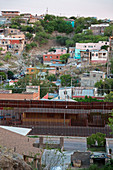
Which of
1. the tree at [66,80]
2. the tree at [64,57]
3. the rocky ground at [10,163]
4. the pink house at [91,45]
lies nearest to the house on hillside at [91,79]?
the tree at [66,80]

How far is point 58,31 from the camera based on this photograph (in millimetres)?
42062

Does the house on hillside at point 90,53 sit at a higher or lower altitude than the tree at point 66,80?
higher

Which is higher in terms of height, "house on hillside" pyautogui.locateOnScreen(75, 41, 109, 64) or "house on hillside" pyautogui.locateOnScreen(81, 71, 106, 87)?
"house on hillside" pyautogui.locateOnScreen(75, 41, 109, 64)

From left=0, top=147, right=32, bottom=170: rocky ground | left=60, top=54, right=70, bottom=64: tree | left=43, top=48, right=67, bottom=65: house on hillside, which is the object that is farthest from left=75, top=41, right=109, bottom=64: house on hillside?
left=0, top=147, right=32, bottom=170: rocky ground

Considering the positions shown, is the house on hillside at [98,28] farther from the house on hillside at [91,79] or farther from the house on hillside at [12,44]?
the house on hillside at [91,79]

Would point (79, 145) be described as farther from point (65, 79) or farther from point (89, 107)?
point (65, 79)

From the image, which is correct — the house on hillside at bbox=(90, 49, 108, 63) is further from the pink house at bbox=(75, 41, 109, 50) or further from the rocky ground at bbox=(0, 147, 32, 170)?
the rocky ground at bbox=(0, 147, 32, 170)

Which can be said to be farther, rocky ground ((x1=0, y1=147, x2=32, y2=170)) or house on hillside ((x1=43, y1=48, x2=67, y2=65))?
house on hillside ((x1=43, y1=48, x2=67, y2=65))

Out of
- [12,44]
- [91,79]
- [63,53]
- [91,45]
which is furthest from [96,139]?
[12,44]

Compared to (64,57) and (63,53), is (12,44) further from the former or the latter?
(64,57)

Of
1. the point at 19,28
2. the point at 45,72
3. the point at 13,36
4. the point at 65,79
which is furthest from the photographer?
the point at 19,28

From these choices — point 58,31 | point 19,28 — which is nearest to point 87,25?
point 58,31

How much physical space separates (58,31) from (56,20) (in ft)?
6.56

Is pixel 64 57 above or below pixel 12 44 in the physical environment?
below
